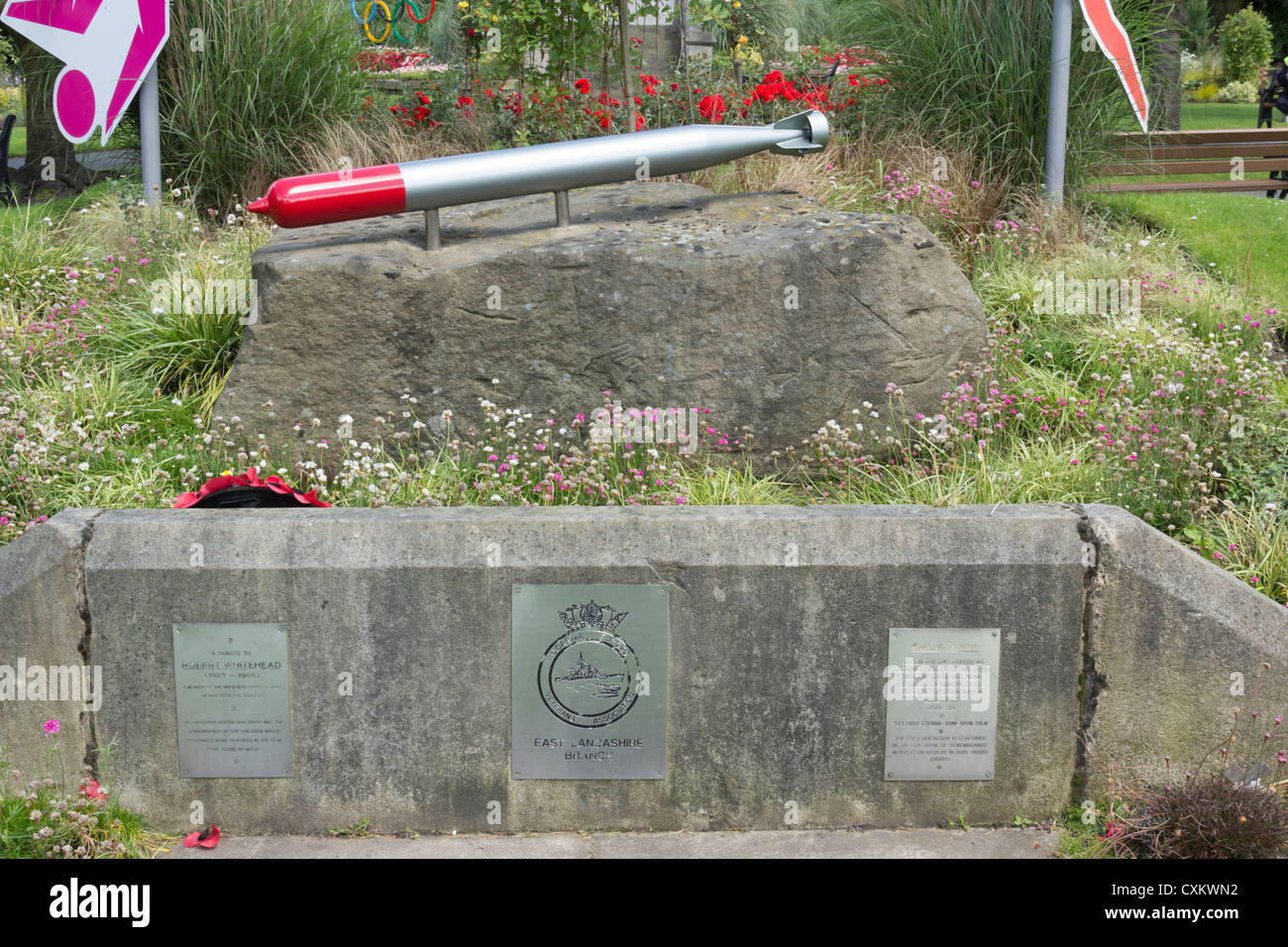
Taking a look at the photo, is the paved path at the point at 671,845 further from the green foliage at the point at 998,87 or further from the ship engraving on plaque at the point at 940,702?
the green foliage at the point at 998,87

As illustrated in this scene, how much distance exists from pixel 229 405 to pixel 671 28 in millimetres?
15591

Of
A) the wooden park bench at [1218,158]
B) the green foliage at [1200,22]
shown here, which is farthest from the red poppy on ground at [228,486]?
the green foliage at [1200,22]

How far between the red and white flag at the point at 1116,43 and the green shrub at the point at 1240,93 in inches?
1106

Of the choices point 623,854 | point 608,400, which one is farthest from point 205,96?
point 623,854

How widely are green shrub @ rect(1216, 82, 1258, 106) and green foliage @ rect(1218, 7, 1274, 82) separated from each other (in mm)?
567

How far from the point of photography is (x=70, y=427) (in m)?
5.03

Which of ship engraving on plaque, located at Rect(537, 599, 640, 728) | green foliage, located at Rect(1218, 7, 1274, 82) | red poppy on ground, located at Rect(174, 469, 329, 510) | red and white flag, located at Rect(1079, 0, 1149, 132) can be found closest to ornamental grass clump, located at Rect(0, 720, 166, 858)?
red poppy on ground, located at Rect(174, 469, 329, 510)

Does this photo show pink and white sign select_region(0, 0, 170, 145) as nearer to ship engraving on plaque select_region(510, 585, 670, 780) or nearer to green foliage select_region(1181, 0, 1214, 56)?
ship engraving on plaque select_region(510, 585, 670, 780)

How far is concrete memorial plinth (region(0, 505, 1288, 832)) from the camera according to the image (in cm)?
354

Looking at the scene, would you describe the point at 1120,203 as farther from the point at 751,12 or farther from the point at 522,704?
the point at 751,12

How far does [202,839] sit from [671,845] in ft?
4.73

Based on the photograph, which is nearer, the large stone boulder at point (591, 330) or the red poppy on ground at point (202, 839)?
the red poppy on ground at point (202, 839)

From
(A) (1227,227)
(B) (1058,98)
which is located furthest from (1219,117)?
(B) (1058,98)

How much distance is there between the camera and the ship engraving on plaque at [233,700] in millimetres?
3547
